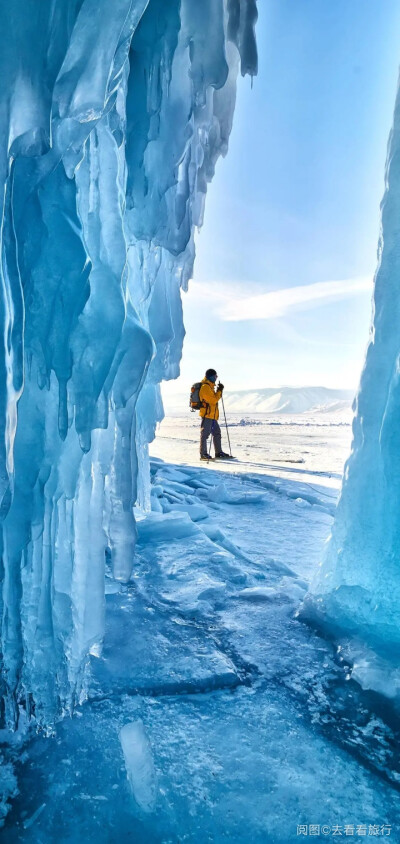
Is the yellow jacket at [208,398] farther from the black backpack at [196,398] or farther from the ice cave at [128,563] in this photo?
the ice cave at [128,563]

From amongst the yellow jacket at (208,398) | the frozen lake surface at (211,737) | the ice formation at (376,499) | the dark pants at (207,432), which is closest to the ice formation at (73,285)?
the frozen lake surface at (211,737)

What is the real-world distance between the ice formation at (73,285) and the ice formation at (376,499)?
4.38 feet

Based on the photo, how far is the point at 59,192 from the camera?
165 cm

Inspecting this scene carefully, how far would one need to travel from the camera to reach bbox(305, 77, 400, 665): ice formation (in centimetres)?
262

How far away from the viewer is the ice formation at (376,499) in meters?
2.62

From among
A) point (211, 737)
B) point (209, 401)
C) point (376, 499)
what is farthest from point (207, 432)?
point (211, 737)

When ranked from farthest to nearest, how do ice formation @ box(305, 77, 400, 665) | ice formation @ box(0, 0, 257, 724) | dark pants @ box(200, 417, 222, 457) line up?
dark pants @ box(200, 417, 222, 457) < ice formation @ box(305, 77, 400, 665) < ice formation @ box(0, 0, 257, 724)

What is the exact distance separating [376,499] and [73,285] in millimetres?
2164

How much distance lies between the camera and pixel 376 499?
2725 mm

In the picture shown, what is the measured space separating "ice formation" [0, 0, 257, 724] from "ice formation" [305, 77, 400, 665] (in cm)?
134

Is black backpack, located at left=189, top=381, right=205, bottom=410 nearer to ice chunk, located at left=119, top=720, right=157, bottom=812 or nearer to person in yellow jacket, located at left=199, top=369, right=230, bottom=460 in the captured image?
person in yellow jacket, located at left=199, top=369, right=230, bottom=460

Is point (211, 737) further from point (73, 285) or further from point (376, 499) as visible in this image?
point (73, 285)

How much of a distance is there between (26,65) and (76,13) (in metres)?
0.32

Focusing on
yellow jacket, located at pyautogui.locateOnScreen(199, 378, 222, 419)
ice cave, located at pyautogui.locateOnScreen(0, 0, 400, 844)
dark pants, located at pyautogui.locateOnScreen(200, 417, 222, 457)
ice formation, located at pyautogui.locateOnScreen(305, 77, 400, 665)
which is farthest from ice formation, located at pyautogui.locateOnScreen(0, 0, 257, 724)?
dark pants, located at pyautogui.locateOnScreen(200, 417, 222, 457)
